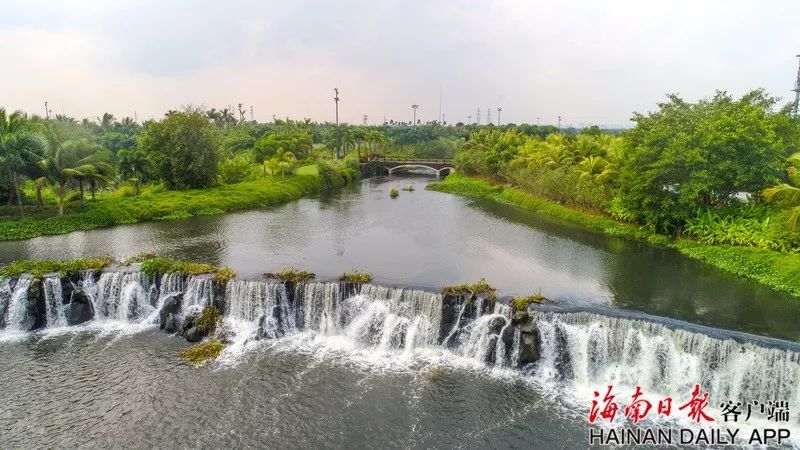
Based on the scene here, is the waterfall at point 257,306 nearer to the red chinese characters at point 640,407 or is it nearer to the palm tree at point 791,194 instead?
the red chinese characters at point 640,407

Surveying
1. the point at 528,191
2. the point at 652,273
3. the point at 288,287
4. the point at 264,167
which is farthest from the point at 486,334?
the point at 264,167

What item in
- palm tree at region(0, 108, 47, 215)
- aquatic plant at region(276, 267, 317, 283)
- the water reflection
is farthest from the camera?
palm tree at region(0, 108, 47, 215)

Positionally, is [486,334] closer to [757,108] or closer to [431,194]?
[757,108]

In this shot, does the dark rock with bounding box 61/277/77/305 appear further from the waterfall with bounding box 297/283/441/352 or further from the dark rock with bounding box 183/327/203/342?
the waterfall with bounding box 297/283/441/352

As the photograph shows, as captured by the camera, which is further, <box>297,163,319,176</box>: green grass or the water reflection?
<box>297,163,319,176</box>: green grass

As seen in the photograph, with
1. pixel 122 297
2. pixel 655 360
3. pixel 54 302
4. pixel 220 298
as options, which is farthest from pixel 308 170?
pixel 655 360

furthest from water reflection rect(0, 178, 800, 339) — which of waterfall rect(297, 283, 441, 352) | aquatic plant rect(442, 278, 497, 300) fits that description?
aquatic plant rect(442, 278, 497, 300)
